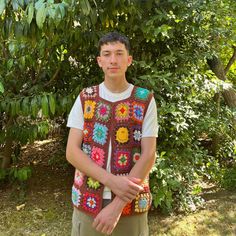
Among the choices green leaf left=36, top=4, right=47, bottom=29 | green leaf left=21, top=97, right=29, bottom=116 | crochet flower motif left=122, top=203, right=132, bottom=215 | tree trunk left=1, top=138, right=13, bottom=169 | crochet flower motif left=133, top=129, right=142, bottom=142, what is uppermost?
green leaf left=36, top=4, right=47, bottom=29

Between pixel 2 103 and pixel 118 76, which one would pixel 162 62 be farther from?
pixel 118 76

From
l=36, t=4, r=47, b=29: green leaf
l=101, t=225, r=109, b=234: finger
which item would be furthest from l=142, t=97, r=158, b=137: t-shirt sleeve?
l=36, t=4, r=47, b=29: green leaf

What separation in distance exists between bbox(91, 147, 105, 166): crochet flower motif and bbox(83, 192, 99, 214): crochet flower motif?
0.50 feet

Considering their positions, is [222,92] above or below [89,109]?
below

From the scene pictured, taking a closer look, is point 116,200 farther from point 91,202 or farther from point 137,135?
point 137,135

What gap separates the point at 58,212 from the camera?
340 cm

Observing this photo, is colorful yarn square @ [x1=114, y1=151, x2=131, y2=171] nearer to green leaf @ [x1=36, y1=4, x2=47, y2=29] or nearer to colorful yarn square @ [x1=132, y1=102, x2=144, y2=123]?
colorful yarn square @ [x1=132, y1=102, x2=144, y2=123]

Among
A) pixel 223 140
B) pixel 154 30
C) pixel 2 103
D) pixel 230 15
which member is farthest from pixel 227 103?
pixel 2 103

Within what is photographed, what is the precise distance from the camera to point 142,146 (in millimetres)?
1638

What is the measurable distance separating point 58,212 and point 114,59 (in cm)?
221

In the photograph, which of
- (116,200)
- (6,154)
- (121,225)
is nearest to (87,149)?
(116,200)

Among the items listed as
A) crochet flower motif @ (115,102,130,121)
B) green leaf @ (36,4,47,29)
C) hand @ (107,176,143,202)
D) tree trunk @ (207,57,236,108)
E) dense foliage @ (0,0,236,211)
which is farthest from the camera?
tree trunk @ (207,57,236,108)

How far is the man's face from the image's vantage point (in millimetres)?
1612

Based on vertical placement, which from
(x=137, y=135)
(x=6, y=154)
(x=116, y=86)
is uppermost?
(x=116, y=86)
